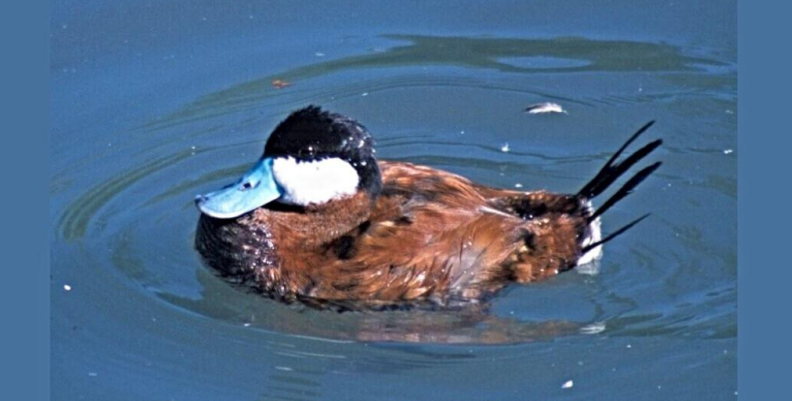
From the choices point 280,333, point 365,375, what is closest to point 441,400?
point 365,375

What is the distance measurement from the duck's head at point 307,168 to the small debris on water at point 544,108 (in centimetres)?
149

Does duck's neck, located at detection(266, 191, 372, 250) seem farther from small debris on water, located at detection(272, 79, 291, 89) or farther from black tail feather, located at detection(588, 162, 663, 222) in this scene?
small debris on water, located at detection(272, 79, 291, 89)

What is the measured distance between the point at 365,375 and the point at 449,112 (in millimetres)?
2091

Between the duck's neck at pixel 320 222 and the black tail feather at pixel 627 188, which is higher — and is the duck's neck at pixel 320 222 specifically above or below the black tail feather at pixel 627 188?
below

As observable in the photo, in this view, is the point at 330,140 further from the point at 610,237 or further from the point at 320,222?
the point at 610,237

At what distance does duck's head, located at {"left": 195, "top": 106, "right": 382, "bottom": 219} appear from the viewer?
235 inches

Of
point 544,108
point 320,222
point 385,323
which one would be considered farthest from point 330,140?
point 544,108

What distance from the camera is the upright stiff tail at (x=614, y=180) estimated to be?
605 cm

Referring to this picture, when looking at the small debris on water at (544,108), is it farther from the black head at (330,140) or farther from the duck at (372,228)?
the black head at (330,140)

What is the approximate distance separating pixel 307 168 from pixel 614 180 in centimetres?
127

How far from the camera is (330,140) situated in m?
5.97

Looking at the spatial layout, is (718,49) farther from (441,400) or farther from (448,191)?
(441,400)

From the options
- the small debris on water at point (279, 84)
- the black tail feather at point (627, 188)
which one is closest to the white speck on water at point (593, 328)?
the black tail feather at point (627, 188)

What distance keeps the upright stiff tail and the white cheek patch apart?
3.17ft
